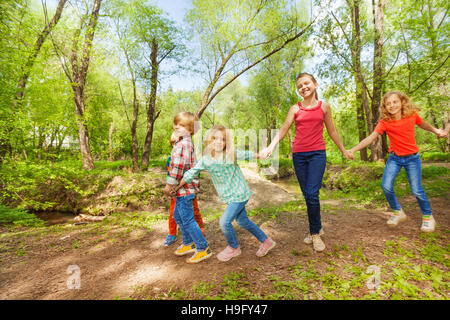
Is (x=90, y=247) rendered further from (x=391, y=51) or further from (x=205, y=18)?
(x=391, y=51)

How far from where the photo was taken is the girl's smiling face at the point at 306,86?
288 cm

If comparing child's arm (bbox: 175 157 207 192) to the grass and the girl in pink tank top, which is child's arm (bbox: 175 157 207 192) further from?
the grass

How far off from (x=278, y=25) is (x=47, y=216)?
14.0 m

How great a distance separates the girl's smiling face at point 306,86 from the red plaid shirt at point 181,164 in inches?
72.8

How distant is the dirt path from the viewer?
243cm

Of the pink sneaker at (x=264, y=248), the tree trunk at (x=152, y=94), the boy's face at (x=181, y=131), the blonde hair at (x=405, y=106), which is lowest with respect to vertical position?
the pink sneaker at (x=264, y=248)

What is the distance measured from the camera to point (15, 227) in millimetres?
5465

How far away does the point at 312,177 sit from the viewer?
2.85 meters

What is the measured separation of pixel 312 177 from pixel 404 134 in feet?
5.77

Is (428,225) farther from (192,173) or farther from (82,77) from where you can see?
(82,77)

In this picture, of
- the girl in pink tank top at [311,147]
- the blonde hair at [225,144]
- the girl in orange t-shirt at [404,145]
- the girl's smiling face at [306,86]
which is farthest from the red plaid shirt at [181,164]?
the girl in orange t-shirt at [404,145]

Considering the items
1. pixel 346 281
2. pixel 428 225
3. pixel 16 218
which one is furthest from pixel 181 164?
pixel 16 218

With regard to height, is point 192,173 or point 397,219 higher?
point 192,173

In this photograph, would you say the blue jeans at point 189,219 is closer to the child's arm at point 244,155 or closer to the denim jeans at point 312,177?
the child's arm at point 244,155
